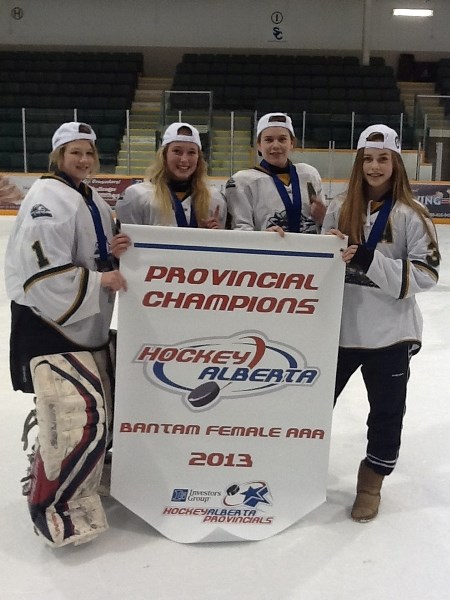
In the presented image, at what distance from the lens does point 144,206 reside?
2256 mm

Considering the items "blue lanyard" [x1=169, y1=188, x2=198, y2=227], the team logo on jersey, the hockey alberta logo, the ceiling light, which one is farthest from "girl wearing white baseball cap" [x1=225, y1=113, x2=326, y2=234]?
the ceiling light

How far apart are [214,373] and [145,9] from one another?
48.4ft

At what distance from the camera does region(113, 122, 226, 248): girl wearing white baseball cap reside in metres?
2.19

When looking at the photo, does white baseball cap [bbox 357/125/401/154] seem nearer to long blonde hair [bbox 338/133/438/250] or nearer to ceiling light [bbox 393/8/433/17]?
long blonde hair [bbox 338/133/438/250]

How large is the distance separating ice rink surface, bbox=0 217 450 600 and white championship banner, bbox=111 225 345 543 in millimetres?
88

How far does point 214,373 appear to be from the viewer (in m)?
2.03

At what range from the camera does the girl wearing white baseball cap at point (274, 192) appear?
7.57 ft

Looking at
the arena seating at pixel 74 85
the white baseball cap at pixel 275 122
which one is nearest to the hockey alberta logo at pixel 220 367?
the white baseball cap at pixel 275 122

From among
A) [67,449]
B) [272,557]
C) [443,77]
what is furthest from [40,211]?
[443,77]

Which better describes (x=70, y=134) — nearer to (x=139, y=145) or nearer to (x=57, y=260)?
(x=57, y=260)

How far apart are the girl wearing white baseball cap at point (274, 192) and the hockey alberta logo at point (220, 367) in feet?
1.59

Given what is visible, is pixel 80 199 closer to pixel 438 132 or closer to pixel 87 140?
pixel 87 140

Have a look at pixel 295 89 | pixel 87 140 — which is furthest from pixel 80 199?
pixel 295 89

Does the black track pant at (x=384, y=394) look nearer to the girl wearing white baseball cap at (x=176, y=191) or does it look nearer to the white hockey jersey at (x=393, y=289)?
the white hockey jersey at (x=393, y=289)
